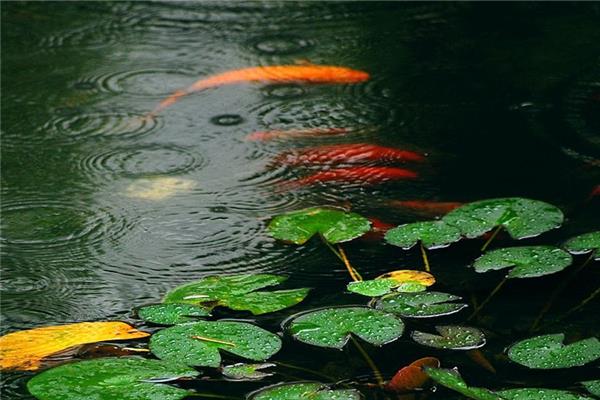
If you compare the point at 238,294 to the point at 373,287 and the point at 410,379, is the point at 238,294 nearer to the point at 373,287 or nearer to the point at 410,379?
the point at 373,287

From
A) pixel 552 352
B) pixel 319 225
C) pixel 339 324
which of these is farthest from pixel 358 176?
pixel 552 352

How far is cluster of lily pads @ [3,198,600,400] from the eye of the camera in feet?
4.36

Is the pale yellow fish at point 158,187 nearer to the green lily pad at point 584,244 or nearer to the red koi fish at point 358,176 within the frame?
the red koi fish at point 358,176

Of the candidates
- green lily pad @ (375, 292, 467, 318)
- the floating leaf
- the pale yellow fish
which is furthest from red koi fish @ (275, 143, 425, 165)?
the floating leaf

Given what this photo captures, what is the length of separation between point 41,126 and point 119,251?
2.15 ft

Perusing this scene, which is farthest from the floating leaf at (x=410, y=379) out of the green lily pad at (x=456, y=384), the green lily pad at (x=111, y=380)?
the green lily pad at (x=111, y=380)

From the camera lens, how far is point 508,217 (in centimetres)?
177

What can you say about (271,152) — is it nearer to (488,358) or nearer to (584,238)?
(584,238)

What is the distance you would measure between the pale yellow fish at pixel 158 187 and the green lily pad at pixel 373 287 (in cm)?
54

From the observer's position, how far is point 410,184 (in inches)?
78.8

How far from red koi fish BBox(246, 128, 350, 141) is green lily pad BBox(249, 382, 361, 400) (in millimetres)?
987

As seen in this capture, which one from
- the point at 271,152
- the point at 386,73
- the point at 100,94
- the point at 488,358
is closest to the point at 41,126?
the point at 100,94

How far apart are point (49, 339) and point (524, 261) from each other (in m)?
0.69

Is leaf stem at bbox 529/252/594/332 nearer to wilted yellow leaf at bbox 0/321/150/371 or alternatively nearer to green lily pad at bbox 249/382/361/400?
green lily pad at bbox 249/382/361/400
